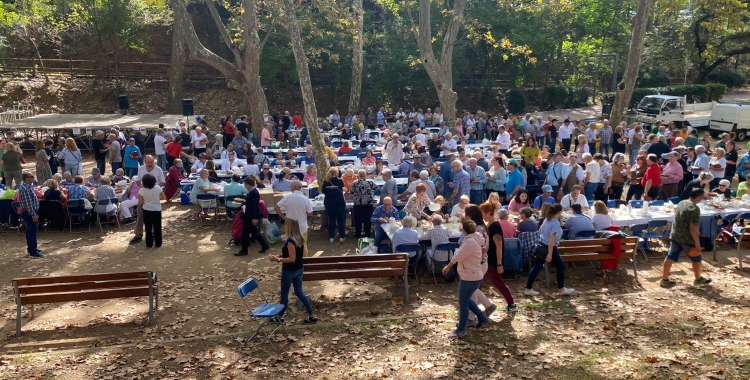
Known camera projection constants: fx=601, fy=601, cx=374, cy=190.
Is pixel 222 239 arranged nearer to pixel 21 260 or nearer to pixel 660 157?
pixel 21 260

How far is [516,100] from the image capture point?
31672 millimetres

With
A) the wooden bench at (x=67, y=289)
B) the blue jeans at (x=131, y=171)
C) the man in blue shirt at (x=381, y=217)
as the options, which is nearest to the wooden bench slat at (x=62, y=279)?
the wooden bench at (x=67, y=289)

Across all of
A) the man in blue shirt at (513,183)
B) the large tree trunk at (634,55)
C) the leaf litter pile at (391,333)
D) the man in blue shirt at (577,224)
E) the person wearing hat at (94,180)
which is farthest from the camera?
the large tree trunk at (634,55)

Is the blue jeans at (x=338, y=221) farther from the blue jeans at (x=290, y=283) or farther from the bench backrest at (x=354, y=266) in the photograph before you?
the blue jeans at (x=290, y=283)

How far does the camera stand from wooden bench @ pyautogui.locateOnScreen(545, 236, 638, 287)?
8.69m

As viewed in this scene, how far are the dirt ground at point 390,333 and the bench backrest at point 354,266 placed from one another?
45 cm

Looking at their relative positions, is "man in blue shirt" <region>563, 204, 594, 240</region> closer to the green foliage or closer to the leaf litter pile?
the leaf litter pile

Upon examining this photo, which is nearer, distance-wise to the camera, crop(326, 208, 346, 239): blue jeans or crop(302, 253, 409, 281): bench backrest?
crop(302, 253, 409, 281): bench backrest

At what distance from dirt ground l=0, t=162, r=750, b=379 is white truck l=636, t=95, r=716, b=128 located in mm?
16443

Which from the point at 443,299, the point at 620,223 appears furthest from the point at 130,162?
the point at 620,223

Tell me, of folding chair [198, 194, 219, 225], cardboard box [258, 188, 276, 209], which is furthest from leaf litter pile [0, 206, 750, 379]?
folding chair [198, 194, 219, 225]

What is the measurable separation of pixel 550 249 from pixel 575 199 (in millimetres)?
2720

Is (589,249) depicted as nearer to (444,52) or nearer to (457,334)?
(457,334)

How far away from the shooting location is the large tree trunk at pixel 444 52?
20375 millimetres
